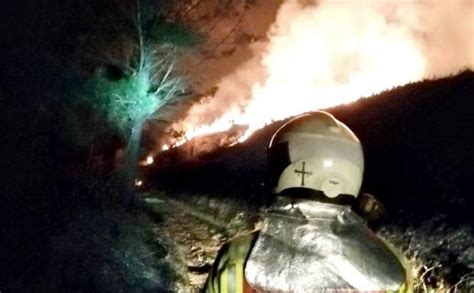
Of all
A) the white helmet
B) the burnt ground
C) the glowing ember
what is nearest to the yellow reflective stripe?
the white helmet

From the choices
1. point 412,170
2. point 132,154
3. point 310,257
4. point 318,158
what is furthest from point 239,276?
point 132,154

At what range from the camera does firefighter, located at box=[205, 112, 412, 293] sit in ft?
10.1

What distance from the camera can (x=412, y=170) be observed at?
44.0ft

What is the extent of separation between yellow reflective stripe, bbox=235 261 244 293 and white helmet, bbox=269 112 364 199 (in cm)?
34

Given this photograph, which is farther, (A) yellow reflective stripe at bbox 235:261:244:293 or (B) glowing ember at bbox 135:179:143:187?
(B) glowing ember at bbox 135:179:143:187

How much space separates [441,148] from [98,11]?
30.0ft

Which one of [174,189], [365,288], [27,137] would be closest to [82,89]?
[27,137]

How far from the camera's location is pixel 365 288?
3070 millimetres

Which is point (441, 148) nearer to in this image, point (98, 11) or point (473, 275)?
point (473, 275)

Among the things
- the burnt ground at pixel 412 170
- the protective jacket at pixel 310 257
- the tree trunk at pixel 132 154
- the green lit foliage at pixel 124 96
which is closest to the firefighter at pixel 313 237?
the protective jacket at pixel 310 257

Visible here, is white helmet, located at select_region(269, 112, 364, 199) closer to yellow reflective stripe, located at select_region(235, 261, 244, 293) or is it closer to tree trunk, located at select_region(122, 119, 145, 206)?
yellow reflective stripe, located at select_region(235, 261, 244, 293)

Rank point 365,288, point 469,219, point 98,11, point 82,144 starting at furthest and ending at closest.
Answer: point 82,144 → point 98,11 → point 469,219 → point 365,288

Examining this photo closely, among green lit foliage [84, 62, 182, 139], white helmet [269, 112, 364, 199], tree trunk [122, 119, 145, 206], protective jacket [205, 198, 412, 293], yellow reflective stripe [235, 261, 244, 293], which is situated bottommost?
yellow reflective stripe [235, 261, 244, 293]

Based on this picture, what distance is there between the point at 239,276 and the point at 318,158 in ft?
1.87
